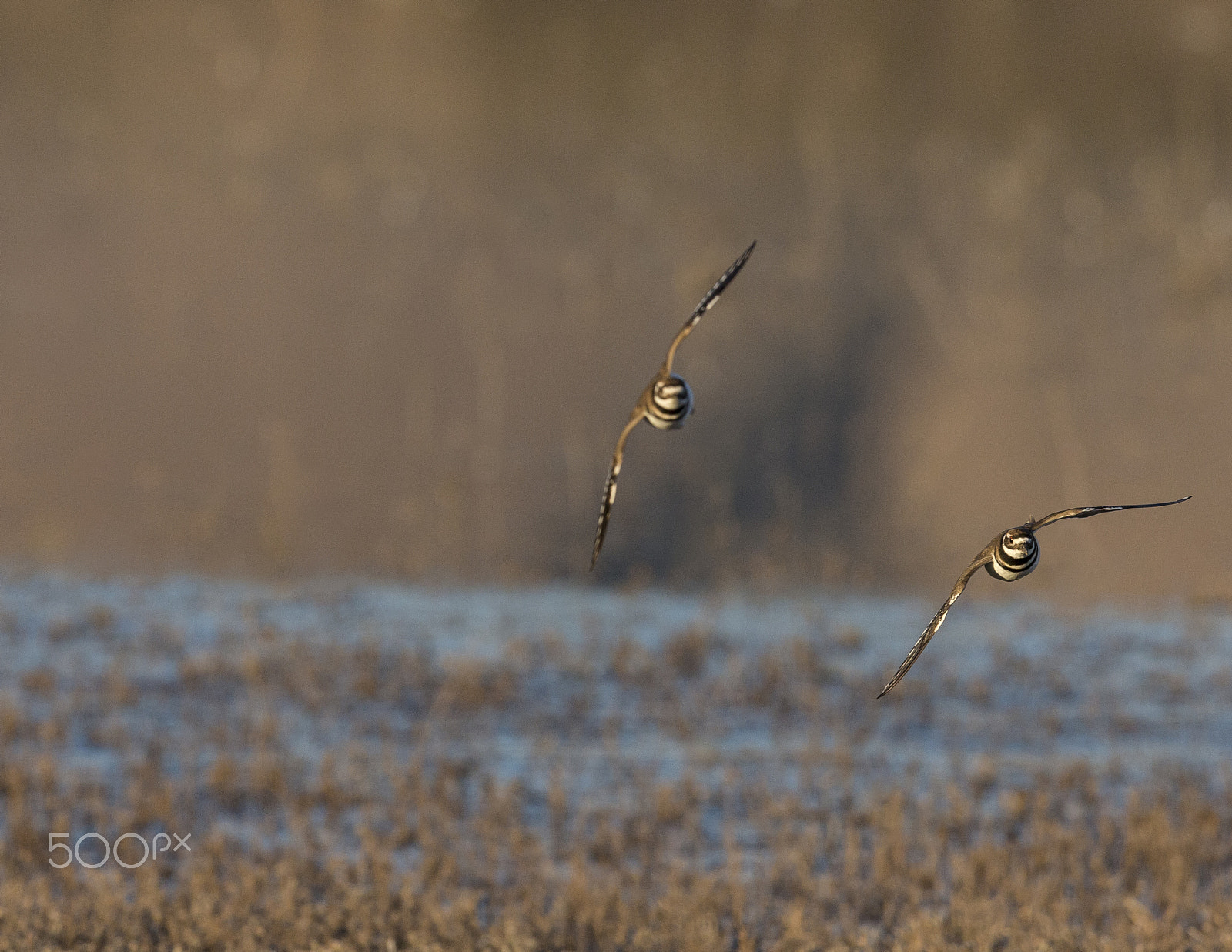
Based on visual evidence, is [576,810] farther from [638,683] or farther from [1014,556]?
[1014,556]

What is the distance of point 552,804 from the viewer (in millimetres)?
18188

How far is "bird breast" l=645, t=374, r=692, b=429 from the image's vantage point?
5203 millimetres

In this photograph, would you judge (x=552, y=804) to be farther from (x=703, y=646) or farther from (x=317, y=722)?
(x=703, y=646)

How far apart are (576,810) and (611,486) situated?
13196 mm

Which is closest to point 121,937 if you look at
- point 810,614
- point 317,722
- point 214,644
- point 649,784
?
point 649,784

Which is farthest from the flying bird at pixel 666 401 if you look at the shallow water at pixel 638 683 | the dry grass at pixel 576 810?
the shallow water at pixel 638 683

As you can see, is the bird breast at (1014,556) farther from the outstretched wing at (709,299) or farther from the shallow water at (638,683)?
the shallow water at (638,683)

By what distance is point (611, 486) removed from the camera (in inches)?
229

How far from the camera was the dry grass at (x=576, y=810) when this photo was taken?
1284cm

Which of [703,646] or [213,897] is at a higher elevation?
[703,646]

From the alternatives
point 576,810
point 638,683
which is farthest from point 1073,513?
point 638,683

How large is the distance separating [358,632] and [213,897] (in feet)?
61.6

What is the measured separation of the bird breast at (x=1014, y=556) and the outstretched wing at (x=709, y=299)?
130cm

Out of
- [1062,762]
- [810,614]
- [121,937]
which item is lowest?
[121,937]
